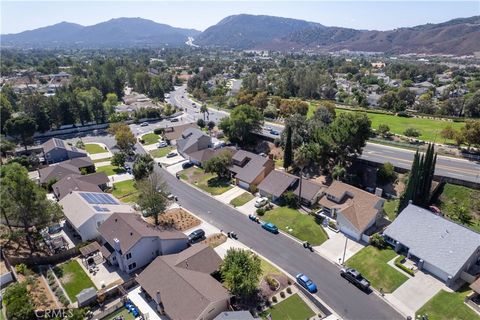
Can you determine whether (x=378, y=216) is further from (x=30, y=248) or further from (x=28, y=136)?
(x=28, y=136)

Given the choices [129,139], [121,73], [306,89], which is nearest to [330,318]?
[129,139]

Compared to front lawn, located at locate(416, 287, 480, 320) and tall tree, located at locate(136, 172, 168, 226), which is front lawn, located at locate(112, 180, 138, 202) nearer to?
tall tree, located at locate(136, 172, 168, 226)

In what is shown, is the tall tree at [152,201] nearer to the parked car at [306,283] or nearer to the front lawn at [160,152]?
the parked car at [306,283]

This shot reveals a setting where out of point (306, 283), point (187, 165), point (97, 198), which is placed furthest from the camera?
point (187, 165)

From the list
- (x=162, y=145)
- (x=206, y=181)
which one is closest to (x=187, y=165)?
(x=206, y=181)

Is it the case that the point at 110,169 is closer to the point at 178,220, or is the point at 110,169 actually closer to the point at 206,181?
the point at 206,181

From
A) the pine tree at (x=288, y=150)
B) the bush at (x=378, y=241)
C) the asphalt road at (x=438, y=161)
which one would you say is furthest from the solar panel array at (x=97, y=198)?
the asphalt road at (x=438, y=161)
